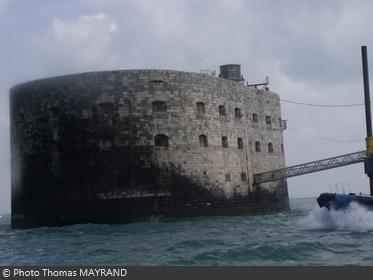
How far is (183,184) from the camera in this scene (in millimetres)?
26250

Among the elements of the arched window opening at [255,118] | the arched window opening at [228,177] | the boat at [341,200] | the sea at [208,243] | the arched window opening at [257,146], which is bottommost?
the sea at [208,243]

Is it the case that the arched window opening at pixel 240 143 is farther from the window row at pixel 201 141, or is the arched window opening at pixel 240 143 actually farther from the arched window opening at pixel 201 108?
the arched window opening at pixel 201 108

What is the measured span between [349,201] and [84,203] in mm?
10974

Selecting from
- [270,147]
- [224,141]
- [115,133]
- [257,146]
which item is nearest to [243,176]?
[224,141]

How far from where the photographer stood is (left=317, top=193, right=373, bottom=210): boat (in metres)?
19.5

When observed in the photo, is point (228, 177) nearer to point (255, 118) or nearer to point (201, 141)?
point (201, 141)

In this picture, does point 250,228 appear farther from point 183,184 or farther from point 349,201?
point 183,184

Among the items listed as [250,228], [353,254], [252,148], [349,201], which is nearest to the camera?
[353,254]

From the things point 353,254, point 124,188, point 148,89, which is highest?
point 148,89

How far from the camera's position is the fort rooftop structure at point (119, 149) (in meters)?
25.7

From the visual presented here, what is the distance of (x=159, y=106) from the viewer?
26594 mm

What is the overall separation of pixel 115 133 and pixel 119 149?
670 mm

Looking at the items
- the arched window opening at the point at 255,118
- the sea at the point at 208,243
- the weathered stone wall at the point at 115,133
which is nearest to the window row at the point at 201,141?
the weathered stone wall at the point at 115,133
